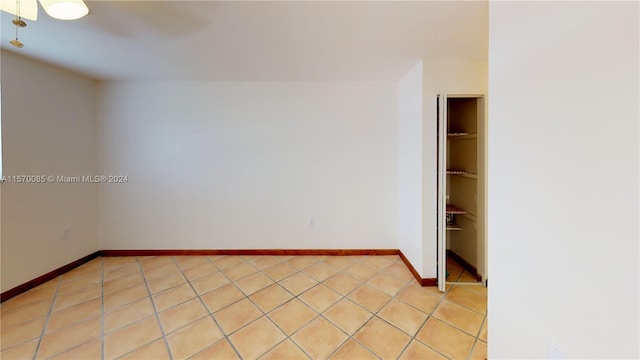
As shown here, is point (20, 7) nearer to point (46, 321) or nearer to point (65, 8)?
point (65, 8)

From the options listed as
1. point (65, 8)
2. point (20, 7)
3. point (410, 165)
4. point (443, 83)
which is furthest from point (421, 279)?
point (20, 7)

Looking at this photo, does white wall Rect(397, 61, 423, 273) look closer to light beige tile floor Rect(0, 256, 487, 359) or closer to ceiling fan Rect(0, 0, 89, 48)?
light beige tile floor Rect(0, 256, 487, 359)

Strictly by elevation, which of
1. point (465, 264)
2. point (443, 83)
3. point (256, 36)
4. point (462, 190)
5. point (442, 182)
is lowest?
point (465, 264)

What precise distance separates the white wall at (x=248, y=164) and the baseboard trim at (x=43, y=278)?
243 mm

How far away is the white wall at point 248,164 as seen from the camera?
3.10 m

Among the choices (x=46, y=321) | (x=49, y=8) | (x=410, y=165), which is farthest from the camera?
(x=410, y=165)

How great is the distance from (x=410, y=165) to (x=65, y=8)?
2.98 metres

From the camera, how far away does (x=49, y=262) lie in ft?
8.34
